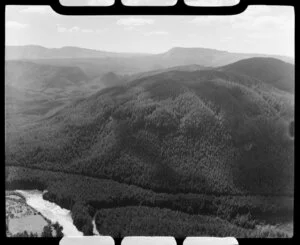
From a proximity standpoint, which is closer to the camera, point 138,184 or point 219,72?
point 138,184

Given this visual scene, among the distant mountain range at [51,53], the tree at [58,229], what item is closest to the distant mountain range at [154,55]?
the distant mountain range at [51,53]

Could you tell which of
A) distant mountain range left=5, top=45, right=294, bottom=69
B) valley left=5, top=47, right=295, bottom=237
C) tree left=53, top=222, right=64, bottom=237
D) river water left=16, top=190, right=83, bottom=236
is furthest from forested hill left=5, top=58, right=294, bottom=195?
tree left=53, top=222, right=64, bottom=237

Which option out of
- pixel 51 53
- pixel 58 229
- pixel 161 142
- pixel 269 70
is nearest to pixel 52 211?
pixel 58 229

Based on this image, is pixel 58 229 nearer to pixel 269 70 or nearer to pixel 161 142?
pixel 161 142

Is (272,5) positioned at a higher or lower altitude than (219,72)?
higher

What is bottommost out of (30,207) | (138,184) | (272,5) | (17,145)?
(30,207)
